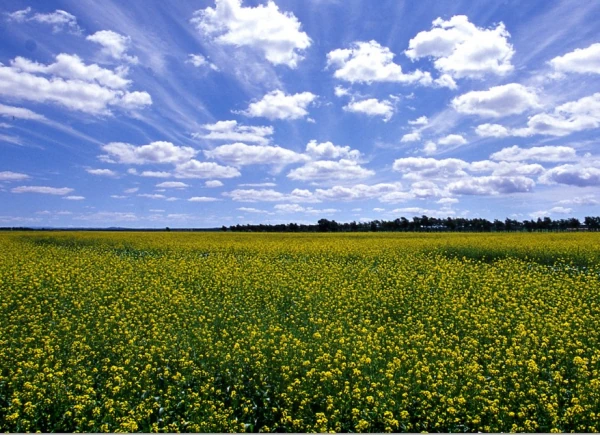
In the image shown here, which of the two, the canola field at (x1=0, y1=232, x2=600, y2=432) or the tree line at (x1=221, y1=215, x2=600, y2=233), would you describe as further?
the tree line at (x1=221, y1=215, x2=600, y2=233)

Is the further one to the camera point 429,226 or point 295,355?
point 429,226

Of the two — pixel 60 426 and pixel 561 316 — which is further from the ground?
pixel 561 316

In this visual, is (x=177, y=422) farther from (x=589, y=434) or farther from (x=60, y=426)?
(x=589, y=434)

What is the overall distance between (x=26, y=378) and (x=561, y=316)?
11.2 m

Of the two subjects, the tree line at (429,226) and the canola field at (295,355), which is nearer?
the canola field at (295,355)

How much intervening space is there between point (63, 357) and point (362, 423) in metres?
5.90

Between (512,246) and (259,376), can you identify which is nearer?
(259,376)

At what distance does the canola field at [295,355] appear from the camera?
635 cm

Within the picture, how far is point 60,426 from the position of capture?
629 centimetres

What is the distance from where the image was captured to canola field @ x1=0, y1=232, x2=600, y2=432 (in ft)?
20.8

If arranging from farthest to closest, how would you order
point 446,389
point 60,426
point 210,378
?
point 210,378, point 446,389, point 60,426

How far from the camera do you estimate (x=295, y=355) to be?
790 cm

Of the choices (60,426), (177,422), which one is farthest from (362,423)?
(60,426)

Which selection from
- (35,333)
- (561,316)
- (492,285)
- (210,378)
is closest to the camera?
(210,378)
